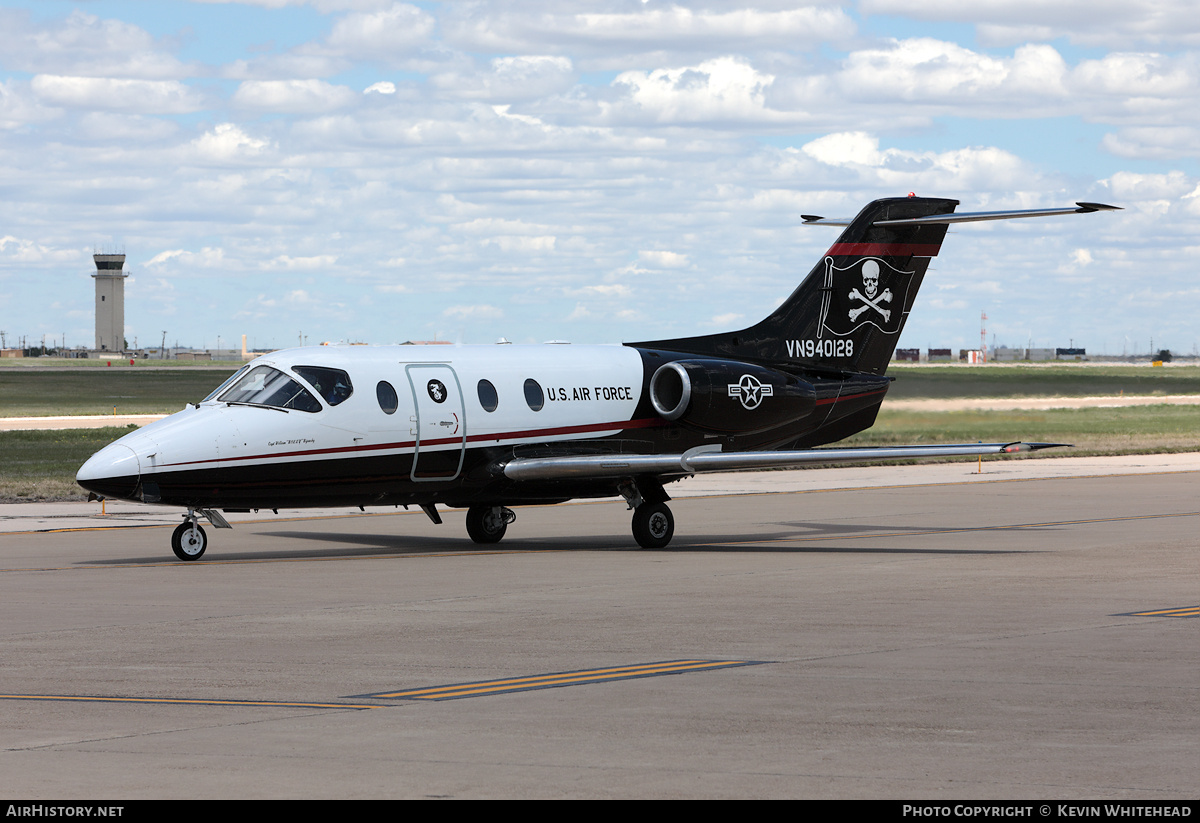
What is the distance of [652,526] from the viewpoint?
26750mm

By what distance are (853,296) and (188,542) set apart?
13.4m

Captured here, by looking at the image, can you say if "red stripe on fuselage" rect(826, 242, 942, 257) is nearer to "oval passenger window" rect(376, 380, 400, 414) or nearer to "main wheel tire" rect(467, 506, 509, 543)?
"main wheel tire" rect(467, 506, 509, 543)

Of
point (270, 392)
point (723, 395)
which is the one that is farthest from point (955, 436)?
point (270, 392)

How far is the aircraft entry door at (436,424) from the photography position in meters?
25.1

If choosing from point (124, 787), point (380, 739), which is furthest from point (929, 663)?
point (124, 787)

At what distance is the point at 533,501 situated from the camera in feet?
87.5

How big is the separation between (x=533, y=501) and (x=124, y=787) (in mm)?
17315

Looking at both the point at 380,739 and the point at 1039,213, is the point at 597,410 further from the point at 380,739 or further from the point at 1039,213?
the point at 380,739

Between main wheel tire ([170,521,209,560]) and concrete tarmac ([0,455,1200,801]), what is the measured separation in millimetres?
237

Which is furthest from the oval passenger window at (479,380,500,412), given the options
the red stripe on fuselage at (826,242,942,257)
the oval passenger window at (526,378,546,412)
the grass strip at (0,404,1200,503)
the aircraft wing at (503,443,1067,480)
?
the grass strip at (0,404,1200,503)

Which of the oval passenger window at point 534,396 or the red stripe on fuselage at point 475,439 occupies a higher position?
the oval passenger window at point 534,396

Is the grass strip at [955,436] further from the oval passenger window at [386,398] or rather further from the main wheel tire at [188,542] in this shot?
the oval passenger window at [386,398]

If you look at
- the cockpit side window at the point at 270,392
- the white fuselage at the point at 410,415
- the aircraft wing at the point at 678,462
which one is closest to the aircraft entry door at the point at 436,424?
the white fuselage at the point at 410,415

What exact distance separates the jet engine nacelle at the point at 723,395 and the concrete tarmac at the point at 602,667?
6.96 ft
